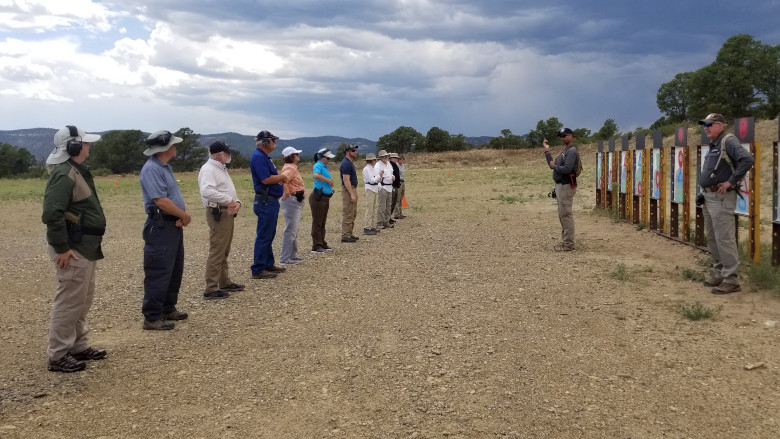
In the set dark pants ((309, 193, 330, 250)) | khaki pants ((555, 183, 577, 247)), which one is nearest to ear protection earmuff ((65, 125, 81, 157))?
dark pants ((309, 193, 330, 250))

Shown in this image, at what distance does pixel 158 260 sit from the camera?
592 cm

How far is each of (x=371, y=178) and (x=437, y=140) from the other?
77455 millimetres

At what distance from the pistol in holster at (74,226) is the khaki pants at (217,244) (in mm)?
2261

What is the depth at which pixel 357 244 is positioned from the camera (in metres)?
11.9

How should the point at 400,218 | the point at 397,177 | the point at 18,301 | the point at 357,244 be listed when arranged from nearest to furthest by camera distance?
the point at 18,301
the point at 357,244
the point at 397,177
the point at 400,218

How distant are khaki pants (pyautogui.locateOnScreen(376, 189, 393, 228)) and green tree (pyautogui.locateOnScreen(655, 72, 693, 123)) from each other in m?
62.8

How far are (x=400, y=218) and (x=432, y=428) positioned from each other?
12986 mm

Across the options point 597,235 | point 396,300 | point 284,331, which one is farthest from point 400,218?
point 284,331

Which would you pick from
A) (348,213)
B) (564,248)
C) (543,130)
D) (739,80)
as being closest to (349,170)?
(348,213)

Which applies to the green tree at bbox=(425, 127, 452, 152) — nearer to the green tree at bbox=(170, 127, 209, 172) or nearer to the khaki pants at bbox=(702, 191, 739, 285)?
the green tree at bbox=(170, 127, 209, 172)

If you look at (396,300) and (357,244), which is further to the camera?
(357,244)

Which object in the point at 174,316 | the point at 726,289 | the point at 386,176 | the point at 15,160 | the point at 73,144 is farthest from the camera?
the point at 15,160

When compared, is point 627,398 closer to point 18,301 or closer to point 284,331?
point 284,331

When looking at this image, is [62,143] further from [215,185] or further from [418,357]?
[418,357]
